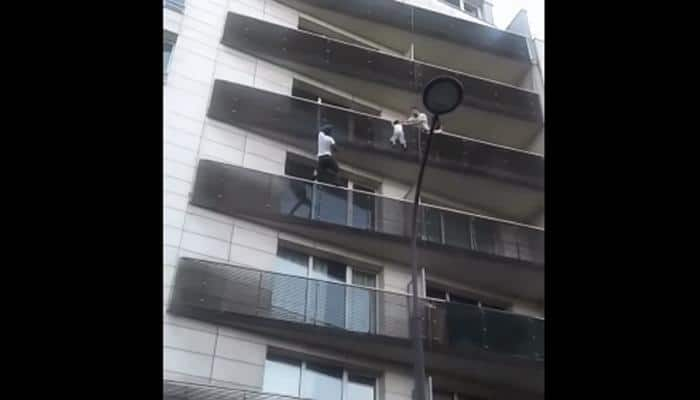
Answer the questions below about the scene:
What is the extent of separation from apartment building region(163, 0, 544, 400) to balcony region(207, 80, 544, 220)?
3 cm

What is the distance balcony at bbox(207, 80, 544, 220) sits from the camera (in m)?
15.5

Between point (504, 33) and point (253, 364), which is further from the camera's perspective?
point (504, 33)

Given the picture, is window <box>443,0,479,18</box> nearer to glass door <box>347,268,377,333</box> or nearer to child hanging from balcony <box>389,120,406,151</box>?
child hanging from balcony <box>389,120,406,151</box>

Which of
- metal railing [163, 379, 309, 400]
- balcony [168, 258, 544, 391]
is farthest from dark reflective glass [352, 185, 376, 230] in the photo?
metal railing [163, 379, 309, 400]

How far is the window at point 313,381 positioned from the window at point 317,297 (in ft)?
2.32

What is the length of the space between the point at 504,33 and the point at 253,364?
11.9 metres

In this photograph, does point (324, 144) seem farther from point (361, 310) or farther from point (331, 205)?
point (361, 310)

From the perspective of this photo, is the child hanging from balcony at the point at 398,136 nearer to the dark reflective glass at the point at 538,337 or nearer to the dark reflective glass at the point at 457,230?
the dark reflective glass at the point at 457,230

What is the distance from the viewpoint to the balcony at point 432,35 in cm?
1925
